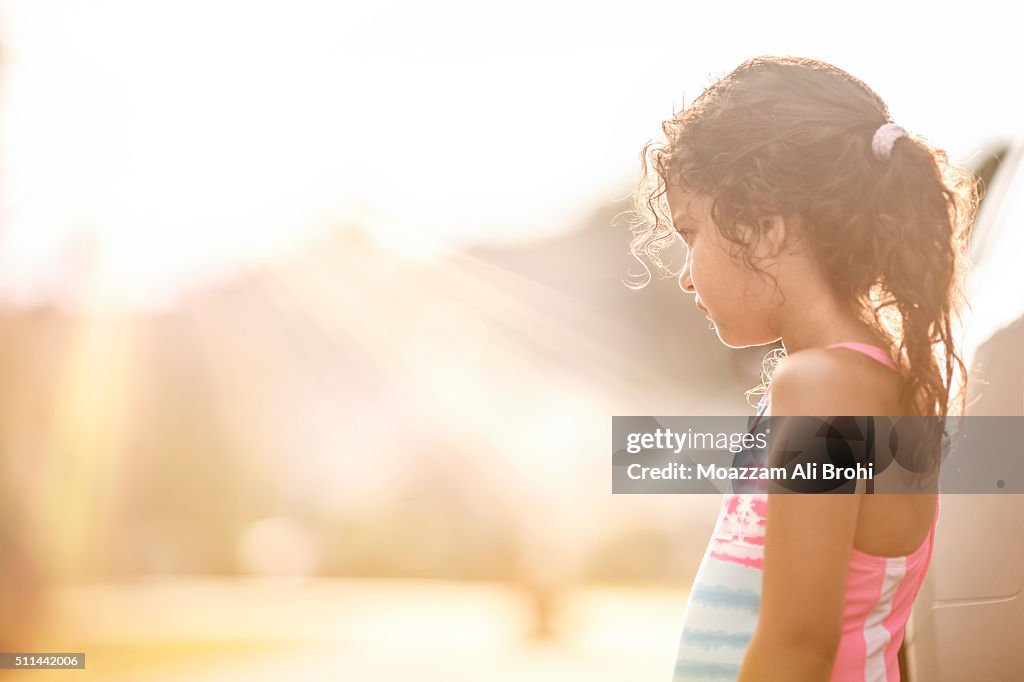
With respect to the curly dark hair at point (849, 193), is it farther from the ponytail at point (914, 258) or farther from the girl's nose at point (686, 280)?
the girl's nose at point (686, 280)

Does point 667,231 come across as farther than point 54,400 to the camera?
No

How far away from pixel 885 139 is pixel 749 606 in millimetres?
644

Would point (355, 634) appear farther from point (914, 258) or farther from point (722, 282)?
point (914, 258)

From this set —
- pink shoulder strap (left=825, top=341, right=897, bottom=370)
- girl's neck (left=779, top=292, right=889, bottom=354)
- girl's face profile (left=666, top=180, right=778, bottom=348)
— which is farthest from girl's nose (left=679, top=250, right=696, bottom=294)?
pink shoulder strap (left=825, top=341, right=897, bottom=370)

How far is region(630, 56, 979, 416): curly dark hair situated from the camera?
47.1 inches

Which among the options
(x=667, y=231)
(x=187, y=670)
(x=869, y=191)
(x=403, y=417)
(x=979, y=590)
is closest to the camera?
(x=869, y=191)

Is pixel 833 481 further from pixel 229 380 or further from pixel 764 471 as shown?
pixel 229 380

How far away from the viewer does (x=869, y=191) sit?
1.20 metres

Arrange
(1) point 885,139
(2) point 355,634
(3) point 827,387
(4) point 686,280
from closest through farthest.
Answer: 1. (3) point 827,387
2. (1) point 885,139
3. (4) point 686,280
4. (2) point 355,634

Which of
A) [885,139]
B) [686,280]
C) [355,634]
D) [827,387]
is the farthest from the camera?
[355,634]

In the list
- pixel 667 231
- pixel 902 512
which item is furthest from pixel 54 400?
pixel 902 512

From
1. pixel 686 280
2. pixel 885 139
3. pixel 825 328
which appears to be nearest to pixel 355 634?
pixel 686 280

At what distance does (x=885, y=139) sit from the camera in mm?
1195

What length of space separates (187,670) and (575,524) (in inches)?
196
